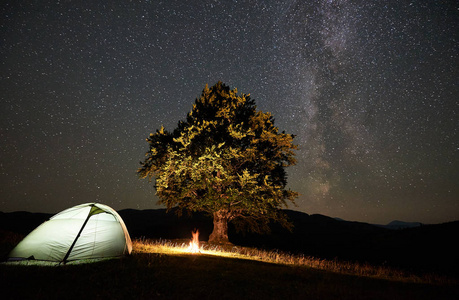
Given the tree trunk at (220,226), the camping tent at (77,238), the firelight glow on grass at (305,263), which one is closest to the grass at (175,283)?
the camping tent at (77,238)

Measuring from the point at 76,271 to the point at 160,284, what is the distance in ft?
9.22

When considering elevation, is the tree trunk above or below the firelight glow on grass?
above

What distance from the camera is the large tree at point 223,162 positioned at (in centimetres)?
1686

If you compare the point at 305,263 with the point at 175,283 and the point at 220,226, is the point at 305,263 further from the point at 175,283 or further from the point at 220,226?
the point at 175,283

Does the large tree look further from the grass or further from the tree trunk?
the grass

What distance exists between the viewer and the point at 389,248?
117 ft

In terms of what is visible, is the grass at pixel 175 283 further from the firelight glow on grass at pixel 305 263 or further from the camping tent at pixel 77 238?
the firelight glow on grass at pixel 305 263

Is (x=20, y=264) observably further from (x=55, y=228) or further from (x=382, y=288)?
(x=382, y=288)

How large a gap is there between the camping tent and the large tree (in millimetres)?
6451

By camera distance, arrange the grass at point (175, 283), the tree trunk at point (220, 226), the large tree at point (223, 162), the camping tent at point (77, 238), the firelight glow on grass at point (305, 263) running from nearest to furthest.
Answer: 1. the grass at point (175, 283)
2. the camping tent at point (77, 238)
3. the firelight glow on grass at point (305, 263)
4. the large tree at point (223, 162)
5. the tree trunk at point (220, 226)

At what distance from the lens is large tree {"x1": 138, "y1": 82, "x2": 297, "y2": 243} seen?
16.9m

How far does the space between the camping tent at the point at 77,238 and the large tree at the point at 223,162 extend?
6.45 meters

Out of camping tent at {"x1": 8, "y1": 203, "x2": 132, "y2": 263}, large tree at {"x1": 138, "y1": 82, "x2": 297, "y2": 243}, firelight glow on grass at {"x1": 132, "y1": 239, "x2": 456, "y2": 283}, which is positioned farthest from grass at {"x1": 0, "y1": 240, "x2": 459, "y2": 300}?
large tree at {"x1": 138, "y1": 82, "x2": 297, "y2": 243}

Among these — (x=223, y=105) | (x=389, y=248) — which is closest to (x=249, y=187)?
(x=223, y=105)
